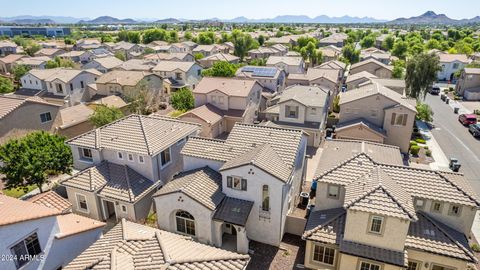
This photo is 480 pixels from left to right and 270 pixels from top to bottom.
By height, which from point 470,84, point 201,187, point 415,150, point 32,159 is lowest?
point 415,150

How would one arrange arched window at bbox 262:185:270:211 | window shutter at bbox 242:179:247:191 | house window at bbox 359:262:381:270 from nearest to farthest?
house window at bbox 359:262:381:270
arched window at bbox 262:185:270:211
window shutter at bbox 242:179:247:191

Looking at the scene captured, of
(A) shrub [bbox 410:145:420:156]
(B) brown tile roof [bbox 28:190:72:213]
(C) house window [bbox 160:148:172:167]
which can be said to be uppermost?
(C) house window [bbox 160:148:172:167]

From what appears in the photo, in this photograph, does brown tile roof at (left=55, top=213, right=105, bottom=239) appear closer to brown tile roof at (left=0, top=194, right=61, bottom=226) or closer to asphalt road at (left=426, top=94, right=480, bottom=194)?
brown tile roof at (left=0, top=194, right=61, bottom=226)

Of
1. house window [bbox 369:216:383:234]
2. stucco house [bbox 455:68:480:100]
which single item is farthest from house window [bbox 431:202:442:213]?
stucco house [bbox 455:68:480:100]

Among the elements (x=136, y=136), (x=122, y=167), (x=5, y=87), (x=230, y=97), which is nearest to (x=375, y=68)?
(x=230, y=97)

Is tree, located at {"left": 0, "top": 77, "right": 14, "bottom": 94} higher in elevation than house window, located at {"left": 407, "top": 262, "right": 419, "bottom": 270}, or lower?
higher

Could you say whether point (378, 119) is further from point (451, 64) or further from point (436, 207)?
point (451, 64)
